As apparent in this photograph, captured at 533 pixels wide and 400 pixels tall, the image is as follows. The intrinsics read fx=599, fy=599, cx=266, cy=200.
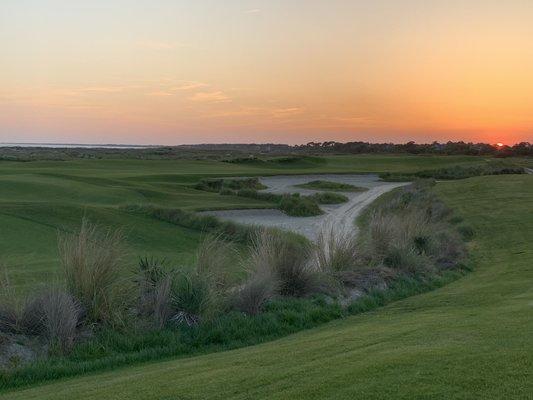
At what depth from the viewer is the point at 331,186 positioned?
211 ft

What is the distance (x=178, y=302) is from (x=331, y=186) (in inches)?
2139

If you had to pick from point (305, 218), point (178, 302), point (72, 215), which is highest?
point (178, 302)

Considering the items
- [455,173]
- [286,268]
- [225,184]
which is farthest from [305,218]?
[455,173]

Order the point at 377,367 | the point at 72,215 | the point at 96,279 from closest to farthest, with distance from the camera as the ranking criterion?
the point at 377,367
the point at 96,279
the point at 72,215

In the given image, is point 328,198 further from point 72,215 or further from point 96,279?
point 96,279

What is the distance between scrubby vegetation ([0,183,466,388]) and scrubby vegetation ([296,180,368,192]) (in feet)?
155

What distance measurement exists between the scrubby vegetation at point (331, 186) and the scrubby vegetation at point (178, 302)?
47252 millimetres

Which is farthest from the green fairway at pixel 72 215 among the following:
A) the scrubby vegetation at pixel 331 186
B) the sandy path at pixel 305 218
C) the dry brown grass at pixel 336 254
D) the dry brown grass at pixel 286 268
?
the scrubby vegetation at pixel 331 186

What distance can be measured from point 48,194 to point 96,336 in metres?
30.3

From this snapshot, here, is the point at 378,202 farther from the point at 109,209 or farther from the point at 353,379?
the point at 353,379

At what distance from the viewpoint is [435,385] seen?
509 centimetres

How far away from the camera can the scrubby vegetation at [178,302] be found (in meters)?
9.30

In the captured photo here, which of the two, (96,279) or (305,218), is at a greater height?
(96,279)

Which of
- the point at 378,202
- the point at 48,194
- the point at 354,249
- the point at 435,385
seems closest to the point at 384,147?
the point at 378,202
